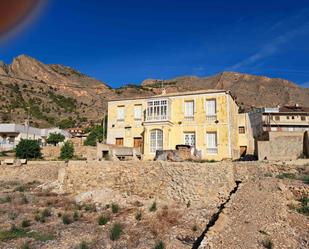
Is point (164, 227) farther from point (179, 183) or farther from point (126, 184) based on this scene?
point (126, 184)

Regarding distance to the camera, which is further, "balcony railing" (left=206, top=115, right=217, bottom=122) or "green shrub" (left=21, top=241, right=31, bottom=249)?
"balcony railing" (left=206, top=115, right=217, bottom=122)

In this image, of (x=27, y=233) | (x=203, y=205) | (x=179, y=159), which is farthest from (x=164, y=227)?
(x=179, y=159)

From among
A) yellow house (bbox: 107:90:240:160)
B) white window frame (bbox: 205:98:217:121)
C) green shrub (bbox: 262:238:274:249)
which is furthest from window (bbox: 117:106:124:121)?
green shrub (bbox: 262:238:274:249)

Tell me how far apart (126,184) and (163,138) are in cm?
942

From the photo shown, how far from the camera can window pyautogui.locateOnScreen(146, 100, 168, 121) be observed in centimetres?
2981

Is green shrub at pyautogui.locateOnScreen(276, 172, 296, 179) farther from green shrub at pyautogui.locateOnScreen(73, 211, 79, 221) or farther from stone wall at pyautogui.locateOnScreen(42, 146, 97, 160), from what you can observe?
stone wall at pyautogui.locateOnScreen(42, 146, 97, 160)

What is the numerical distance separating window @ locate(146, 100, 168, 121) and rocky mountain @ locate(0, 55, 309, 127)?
53.0 metres

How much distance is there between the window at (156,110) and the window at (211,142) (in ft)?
14.8

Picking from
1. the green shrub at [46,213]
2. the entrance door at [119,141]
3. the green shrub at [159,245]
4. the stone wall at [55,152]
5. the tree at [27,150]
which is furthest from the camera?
the stone wall at [55,152]

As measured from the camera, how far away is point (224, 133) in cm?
2803

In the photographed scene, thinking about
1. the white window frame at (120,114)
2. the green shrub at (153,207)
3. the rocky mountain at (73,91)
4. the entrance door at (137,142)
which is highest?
the rocky mountain at (73,91)

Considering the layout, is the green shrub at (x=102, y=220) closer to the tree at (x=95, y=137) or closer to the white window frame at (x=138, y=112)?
the white window frame at (x=138, y=112)

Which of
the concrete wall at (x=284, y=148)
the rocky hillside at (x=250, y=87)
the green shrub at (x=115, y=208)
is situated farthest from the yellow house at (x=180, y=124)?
the rocky hillside at (x=250, y=87)

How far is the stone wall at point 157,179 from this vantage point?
1867 centimetres
